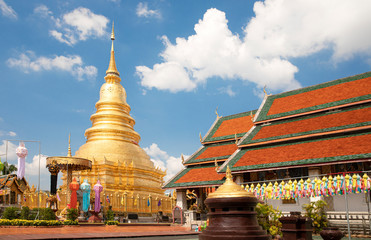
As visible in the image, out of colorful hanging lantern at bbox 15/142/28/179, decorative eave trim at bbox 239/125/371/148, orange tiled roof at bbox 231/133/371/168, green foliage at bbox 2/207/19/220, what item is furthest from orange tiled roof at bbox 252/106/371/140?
green foliage at bbox 2/207/19/220

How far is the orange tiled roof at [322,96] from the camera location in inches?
951

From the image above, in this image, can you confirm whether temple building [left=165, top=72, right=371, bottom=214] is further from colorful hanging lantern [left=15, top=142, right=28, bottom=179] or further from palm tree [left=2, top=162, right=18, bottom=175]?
palm tree [left=2, top=162, right=18, bottom=175]

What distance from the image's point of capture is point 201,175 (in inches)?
1070

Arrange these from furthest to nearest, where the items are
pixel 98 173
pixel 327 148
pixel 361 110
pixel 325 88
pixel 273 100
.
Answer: pixel 98 173, pixel 273 100, pixel 325 88, pixel 361 110, pixel 327 148

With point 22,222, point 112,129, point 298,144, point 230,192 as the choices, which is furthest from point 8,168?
point 230,192

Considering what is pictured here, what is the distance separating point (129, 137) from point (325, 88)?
2485cm

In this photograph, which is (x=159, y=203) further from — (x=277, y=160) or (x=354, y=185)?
(x=354, y=185)

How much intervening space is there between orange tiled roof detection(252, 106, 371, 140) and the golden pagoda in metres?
17.6

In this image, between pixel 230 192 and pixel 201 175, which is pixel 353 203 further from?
pixel 230 192

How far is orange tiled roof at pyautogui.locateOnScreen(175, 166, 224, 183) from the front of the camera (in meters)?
26.1

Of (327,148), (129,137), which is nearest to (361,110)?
(327,148)

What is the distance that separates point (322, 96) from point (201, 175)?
10431 mm

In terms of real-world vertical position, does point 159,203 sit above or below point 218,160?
below

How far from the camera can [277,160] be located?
857 inches
